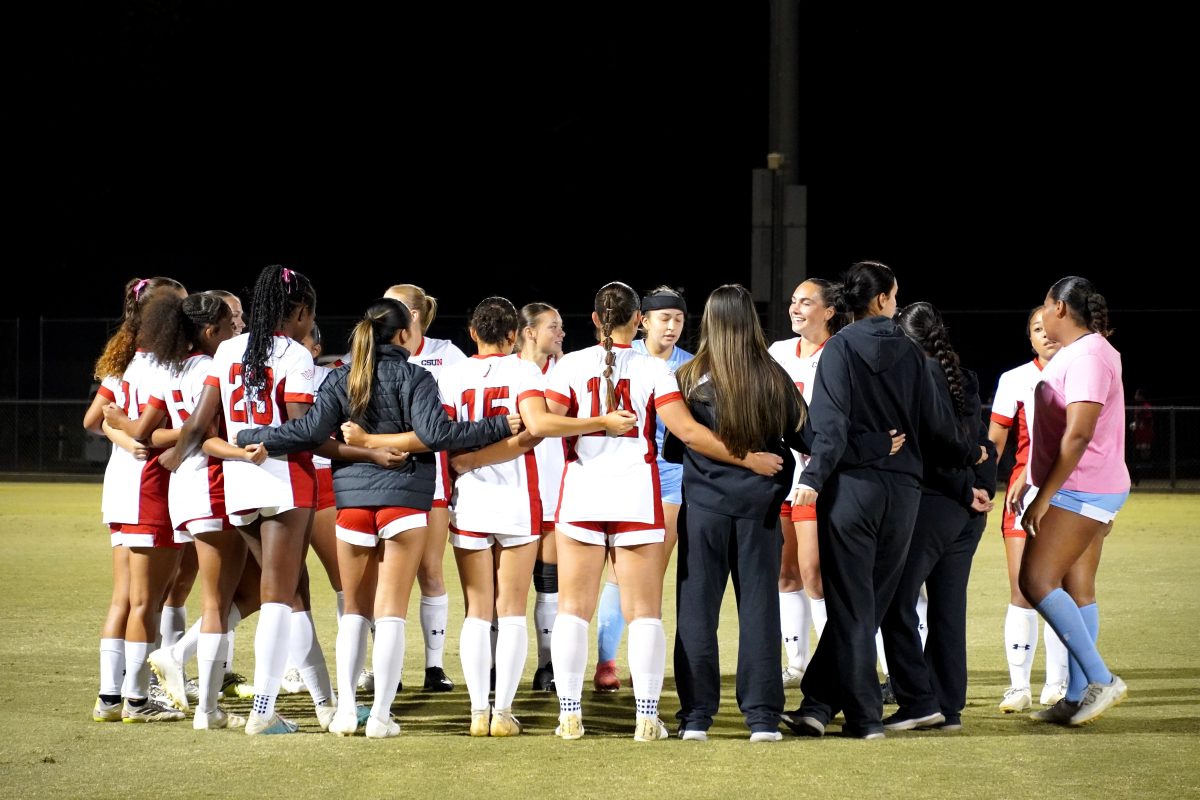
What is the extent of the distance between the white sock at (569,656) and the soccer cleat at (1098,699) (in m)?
2.12

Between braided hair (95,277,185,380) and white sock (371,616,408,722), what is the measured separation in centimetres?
174

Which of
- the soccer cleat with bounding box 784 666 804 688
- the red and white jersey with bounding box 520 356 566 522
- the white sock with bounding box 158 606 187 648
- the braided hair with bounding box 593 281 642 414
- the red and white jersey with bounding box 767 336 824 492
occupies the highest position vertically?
the braided hair with bounding box 593 281 642 414

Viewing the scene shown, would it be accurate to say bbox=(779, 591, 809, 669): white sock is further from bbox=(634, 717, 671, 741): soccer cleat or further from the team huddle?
bbox=(634, 717, 671, 741): soccer cleat

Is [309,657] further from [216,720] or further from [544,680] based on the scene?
[544,680]

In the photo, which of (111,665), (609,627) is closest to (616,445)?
(609,627)

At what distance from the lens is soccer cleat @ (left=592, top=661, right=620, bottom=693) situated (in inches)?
302

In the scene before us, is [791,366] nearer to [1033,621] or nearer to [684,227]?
[1033,621]

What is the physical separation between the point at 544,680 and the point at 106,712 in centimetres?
208

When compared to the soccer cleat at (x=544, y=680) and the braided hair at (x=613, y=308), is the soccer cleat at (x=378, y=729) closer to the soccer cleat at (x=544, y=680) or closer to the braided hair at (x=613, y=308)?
the soccer cleat at (x=544, y=680)

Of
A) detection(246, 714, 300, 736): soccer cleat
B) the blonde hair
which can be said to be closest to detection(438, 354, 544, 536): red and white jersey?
the blonde hair

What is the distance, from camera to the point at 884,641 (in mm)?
6566

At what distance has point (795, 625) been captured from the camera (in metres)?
7.79

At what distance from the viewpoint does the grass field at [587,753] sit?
5.52 metres

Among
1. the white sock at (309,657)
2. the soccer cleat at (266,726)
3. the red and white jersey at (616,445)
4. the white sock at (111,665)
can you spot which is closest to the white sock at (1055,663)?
the red and white jersey at (616,445)
